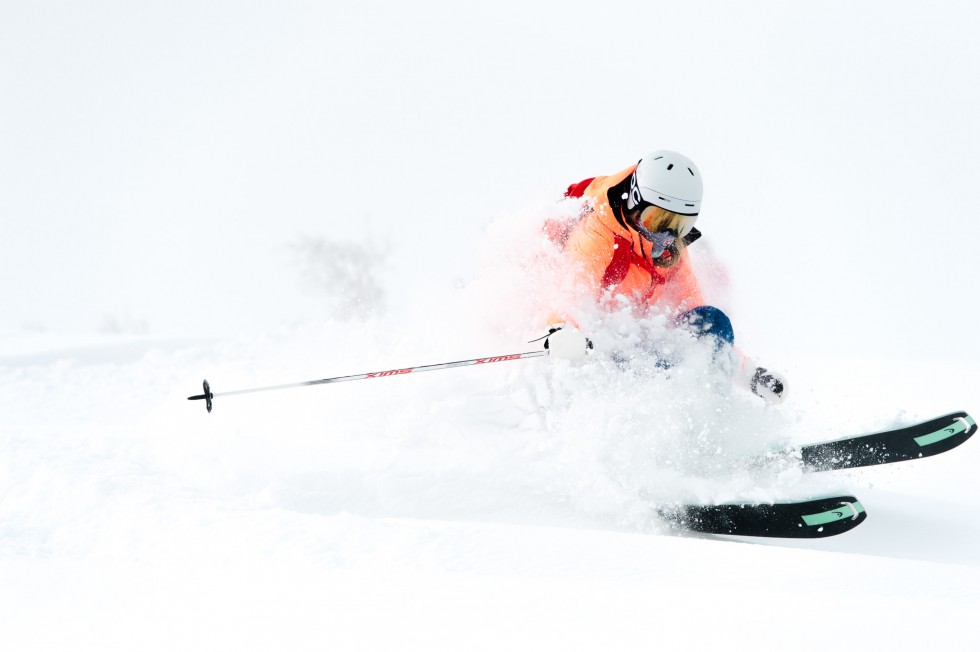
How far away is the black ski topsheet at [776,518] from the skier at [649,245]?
0.84 m

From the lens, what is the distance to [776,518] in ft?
11.4

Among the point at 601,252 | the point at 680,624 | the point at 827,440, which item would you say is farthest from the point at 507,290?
the point at 680,624

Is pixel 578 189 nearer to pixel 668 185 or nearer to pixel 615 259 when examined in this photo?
pixel 615 259

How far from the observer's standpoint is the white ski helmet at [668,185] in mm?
4148

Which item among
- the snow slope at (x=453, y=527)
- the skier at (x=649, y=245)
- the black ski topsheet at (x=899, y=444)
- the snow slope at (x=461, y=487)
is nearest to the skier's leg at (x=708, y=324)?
the skier at (x=649, y=245)

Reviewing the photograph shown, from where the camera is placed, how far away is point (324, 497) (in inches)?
142

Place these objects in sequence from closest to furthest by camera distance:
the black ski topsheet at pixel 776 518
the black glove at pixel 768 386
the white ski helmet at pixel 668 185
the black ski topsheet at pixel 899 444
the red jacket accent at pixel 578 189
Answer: the black ski topsheet at pixel 776 518 → the black ski topsheet at pixel 899 444 → the white ski helmet at pixel 668 185 → the black glove at pixel 768 386 → the red jacket accent at pixel 578 189

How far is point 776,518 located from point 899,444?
995 mm

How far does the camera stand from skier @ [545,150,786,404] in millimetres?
4176

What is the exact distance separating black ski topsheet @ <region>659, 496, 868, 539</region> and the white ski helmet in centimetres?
Answer: 156

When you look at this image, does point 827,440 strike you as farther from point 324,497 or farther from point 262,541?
point 262,541

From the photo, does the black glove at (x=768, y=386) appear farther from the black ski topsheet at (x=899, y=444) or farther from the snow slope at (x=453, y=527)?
the black ski topsheet at (x=899, y=444)

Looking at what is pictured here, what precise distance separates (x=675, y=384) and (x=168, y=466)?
8.32 ft

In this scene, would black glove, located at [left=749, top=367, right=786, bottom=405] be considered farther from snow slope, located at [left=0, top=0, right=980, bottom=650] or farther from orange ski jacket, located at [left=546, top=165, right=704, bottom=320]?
orange ski jacket, located at [left=546, top=165, right=704, bottom=320]
